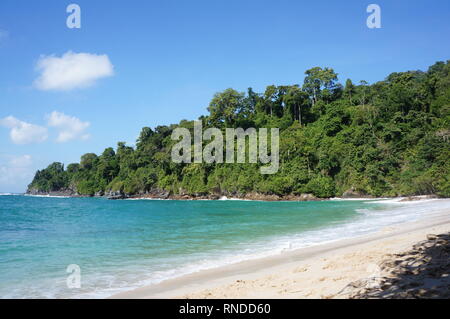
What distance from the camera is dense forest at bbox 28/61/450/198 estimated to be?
50906 mm

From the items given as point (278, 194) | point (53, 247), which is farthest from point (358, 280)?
point (278, 194)

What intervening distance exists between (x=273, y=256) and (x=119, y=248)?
6.53m

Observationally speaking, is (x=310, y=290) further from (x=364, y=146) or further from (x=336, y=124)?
(x=336, y=124)

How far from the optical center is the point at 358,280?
5746 millimetres

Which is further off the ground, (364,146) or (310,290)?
(364,146)

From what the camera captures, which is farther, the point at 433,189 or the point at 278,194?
the point at 278,194
